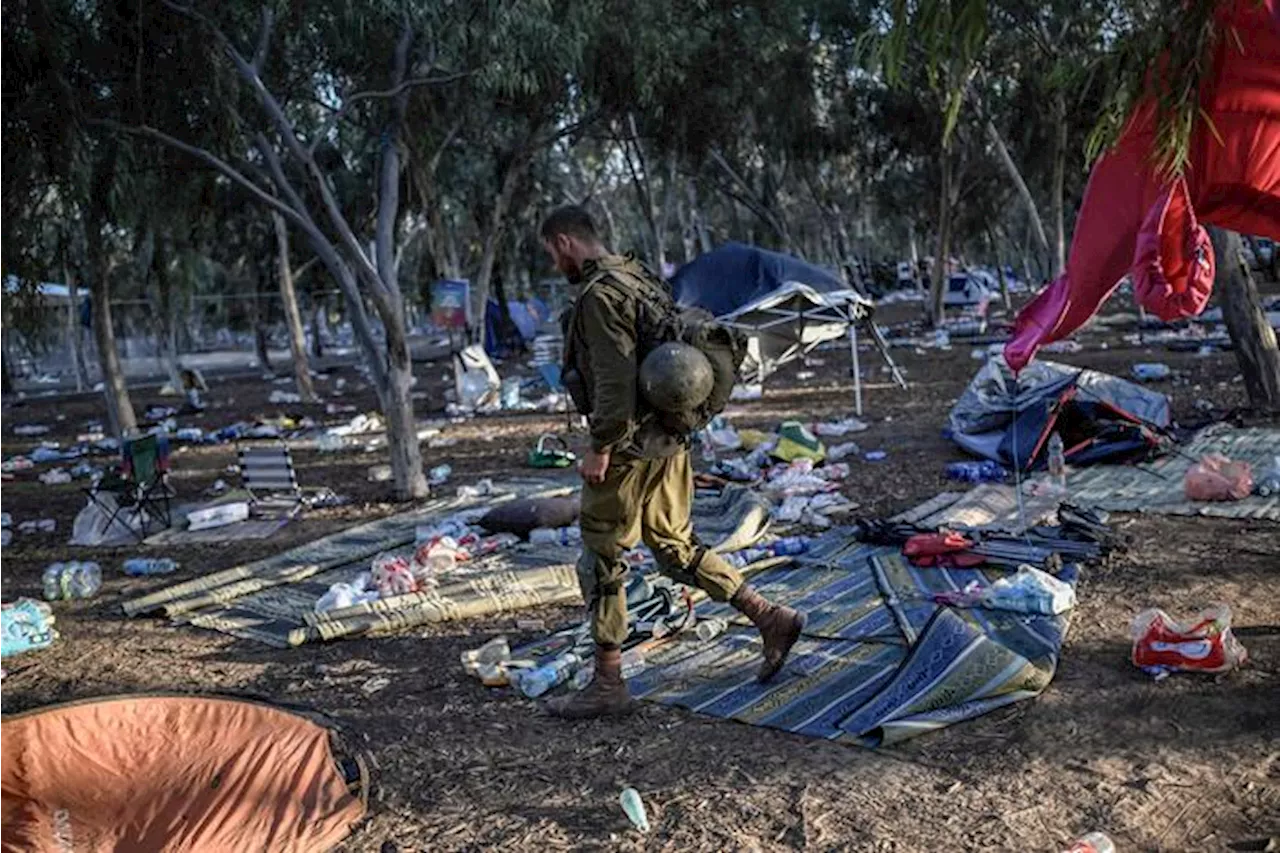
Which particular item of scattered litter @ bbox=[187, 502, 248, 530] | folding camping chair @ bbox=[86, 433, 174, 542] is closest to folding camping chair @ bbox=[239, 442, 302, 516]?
scattered litter @ bbox=[187, 502, 248, 530]

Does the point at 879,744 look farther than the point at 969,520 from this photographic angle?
No

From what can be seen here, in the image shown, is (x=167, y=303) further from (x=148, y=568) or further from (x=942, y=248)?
(x=942, y=248)

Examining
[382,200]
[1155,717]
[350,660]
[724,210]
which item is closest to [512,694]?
[350,660]

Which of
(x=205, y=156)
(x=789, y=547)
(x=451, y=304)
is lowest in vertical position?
(x=789, y=547)

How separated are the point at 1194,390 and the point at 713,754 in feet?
35.4

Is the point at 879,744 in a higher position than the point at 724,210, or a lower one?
lower

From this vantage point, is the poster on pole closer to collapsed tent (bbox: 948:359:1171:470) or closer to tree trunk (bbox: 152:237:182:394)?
tree trunk (bbox: 152:237:182:394)

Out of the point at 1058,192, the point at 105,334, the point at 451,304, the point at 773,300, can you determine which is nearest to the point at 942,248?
the point at 1058,192

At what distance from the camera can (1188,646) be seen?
4309 mm

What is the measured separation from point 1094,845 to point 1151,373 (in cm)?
1213

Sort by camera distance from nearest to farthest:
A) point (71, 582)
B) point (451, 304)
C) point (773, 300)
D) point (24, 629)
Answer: point (24, 629) → point (71, 582) → point (773, 300) → point (451, 304)

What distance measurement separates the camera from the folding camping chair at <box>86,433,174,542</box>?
876cm

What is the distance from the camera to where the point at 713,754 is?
3918mm

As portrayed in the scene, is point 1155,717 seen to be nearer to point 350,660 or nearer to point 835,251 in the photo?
point 350,660
